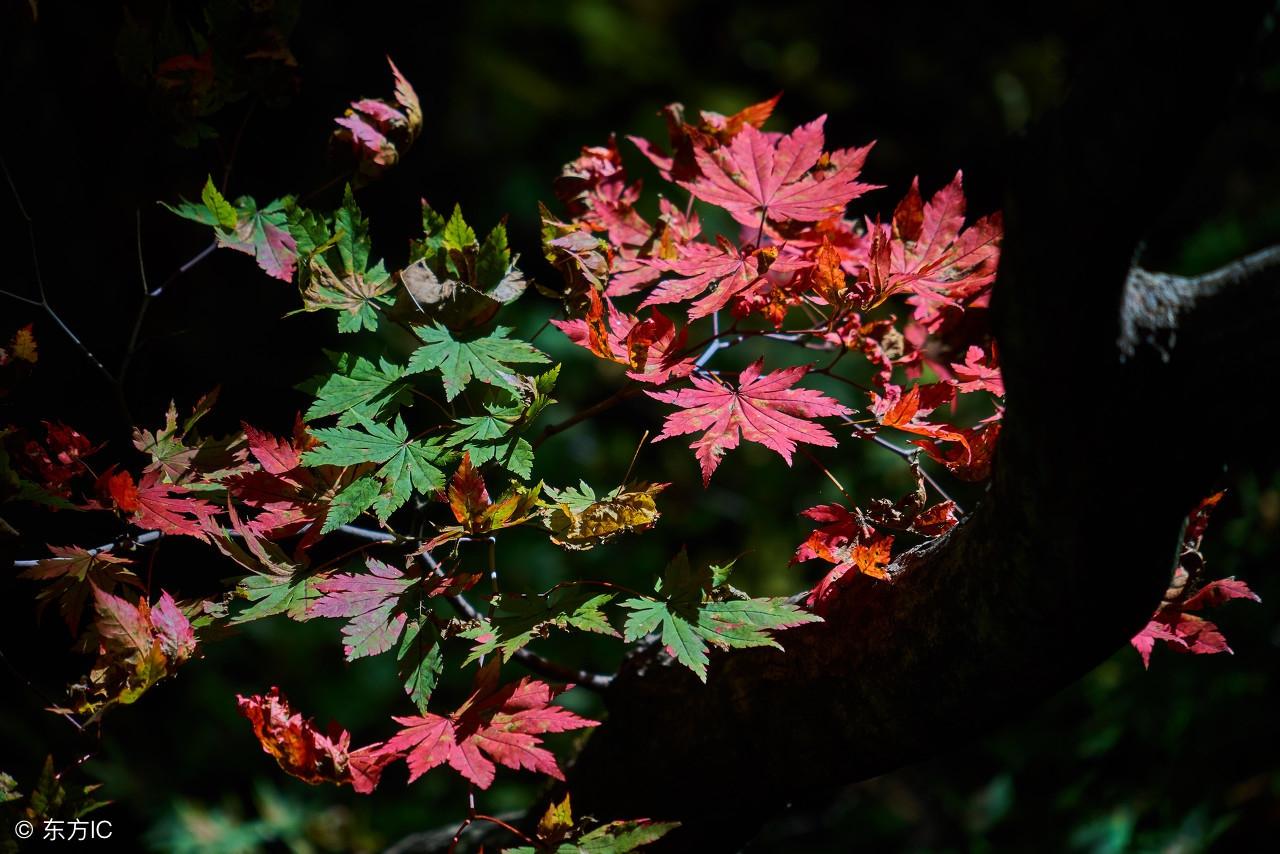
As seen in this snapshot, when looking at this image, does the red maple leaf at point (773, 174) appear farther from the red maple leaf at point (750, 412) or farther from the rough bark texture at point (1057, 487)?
the rough bark texture at point (1057, 487)

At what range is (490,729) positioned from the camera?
72 centimetres

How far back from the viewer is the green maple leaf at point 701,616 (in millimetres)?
665

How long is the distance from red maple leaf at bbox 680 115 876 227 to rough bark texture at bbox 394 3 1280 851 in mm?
269

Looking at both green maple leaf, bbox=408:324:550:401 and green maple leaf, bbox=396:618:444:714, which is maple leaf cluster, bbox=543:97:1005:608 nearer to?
green maple leaf, bbox=408:324:550:401

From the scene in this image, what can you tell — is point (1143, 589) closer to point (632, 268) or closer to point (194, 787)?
point (632, 268)

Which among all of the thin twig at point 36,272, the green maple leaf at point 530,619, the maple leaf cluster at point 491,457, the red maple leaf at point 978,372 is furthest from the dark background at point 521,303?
the green maple leaf at point 530,619

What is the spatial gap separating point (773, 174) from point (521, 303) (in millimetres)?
1887

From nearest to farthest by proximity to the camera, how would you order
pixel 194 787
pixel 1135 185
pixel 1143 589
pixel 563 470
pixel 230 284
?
pixel 1135 185, pixel 1143 589, pixel 230 284, pixel 194 787, pixel 563 470

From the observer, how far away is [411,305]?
75cm

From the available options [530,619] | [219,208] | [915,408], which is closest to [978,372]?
[915,408]

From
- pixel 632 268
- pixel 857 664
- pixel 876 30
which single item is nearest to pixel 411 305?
pixel 632 268

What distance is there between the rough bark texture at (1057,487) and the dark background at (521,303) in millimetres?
16

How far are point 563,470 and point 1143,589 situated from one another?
6.75 ft

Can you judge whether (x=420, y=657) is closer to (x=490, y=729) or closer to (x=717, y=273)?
(x=490, y=729)
